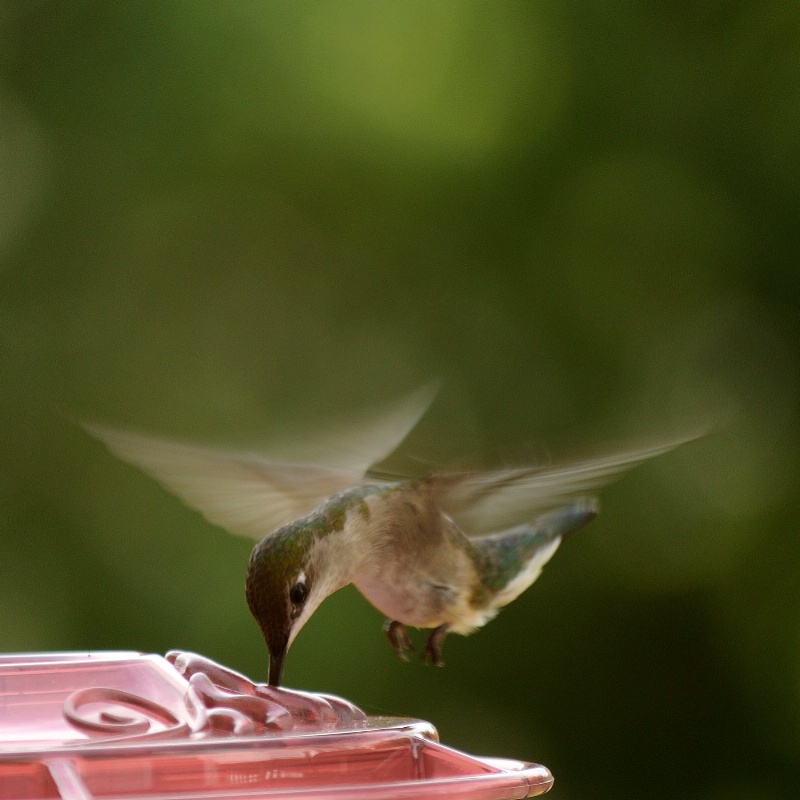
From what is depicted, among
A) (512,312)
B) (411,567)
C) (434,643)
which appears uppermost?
(512,312)

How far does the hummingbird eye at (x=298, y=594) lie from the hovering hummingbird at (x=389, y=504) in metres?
0.15

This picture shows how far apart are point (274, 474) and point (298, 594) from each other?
1.60 ft

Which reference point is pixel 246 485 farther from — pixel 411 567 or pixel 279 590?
pixel 279 590

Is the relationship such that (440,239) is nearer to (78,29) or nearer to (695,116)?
(695,116)

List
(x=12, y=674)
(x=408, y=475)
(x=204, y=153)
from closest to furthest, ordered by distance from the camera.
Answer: (x=12, y=674)
(x=408, y=475)
(x=204, y=153)

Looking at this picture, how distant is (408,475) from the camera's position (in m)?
1.86

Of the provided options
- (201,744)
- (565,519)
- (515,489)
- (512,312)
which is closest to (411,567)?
(515,489)

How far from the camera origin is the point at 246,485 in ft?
6.31

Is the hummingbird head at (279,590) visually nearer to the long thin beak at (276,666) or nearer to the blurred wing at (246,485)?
the long thin beak at (276,666)

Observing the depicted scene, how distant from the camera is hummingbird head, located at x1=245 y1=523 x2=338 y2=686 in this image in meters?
1.44

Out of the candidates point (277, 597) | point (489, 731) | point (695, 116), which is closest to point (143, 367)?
point (489, 731)

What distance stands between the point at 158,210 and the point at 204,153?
22 cm

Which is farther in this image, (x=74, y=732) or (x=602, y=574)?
(x=602, y=574)

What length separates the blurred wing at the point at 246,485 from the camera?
1818 millimetres
